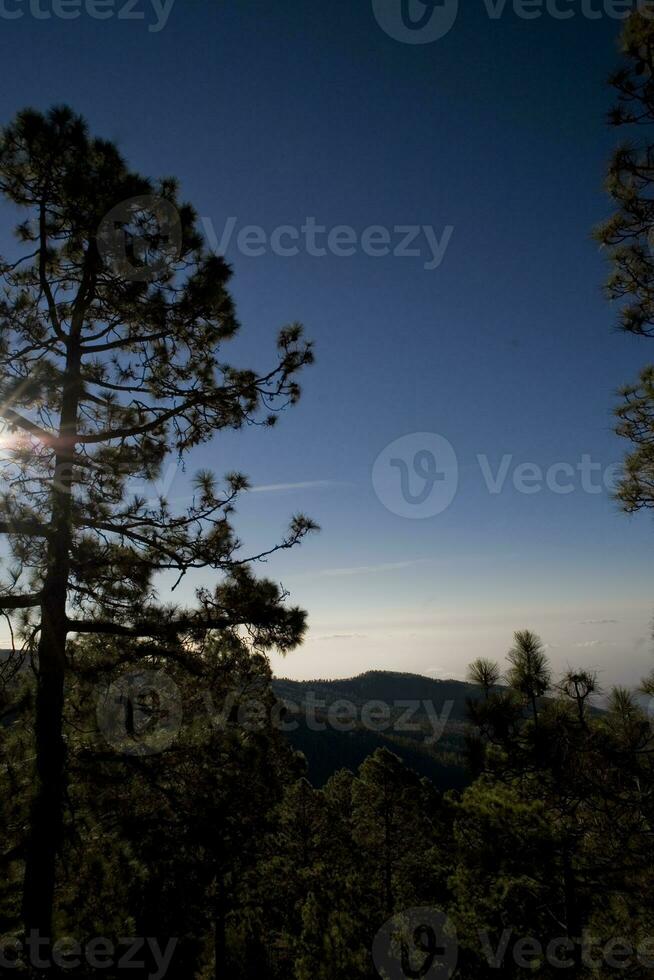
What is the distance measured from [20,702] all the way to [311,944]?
1403 centimetres

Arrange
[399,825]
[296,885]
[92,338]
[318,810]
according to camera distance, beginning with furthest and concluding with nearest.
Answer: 1. [318,810]
2. [399,825]
3. [296,885]
4. [92,338]

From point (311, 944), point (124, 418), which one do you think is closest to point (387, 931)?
point (311, 944)

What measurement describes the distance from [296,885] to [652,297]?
20.0 meters

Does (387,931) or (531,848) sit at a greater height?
(531,848)

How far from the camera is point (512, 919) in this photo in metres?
10.7

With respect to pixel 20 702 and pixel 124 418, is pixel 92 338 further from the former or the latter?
pixel 20 702

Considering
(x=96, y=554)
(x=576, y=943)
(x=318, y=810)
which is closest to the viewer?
(x=96, y=554)

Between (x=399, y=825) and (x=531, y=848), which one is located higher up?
(x=531, y=848)

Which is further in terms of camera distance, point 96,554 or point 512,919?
point 512,919

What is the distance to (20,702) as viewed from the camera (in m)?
5.32

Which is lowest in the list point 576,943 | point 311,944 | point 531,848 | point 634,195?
point 311,944

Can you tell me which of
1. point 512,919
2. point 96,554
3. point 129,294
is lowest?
point 512,919

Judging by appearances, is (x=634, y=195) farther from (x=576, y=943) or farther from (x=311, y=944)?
(x=311, y=944)

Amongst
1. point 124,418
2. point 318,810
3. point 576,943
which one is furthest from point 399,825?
point 124,418
